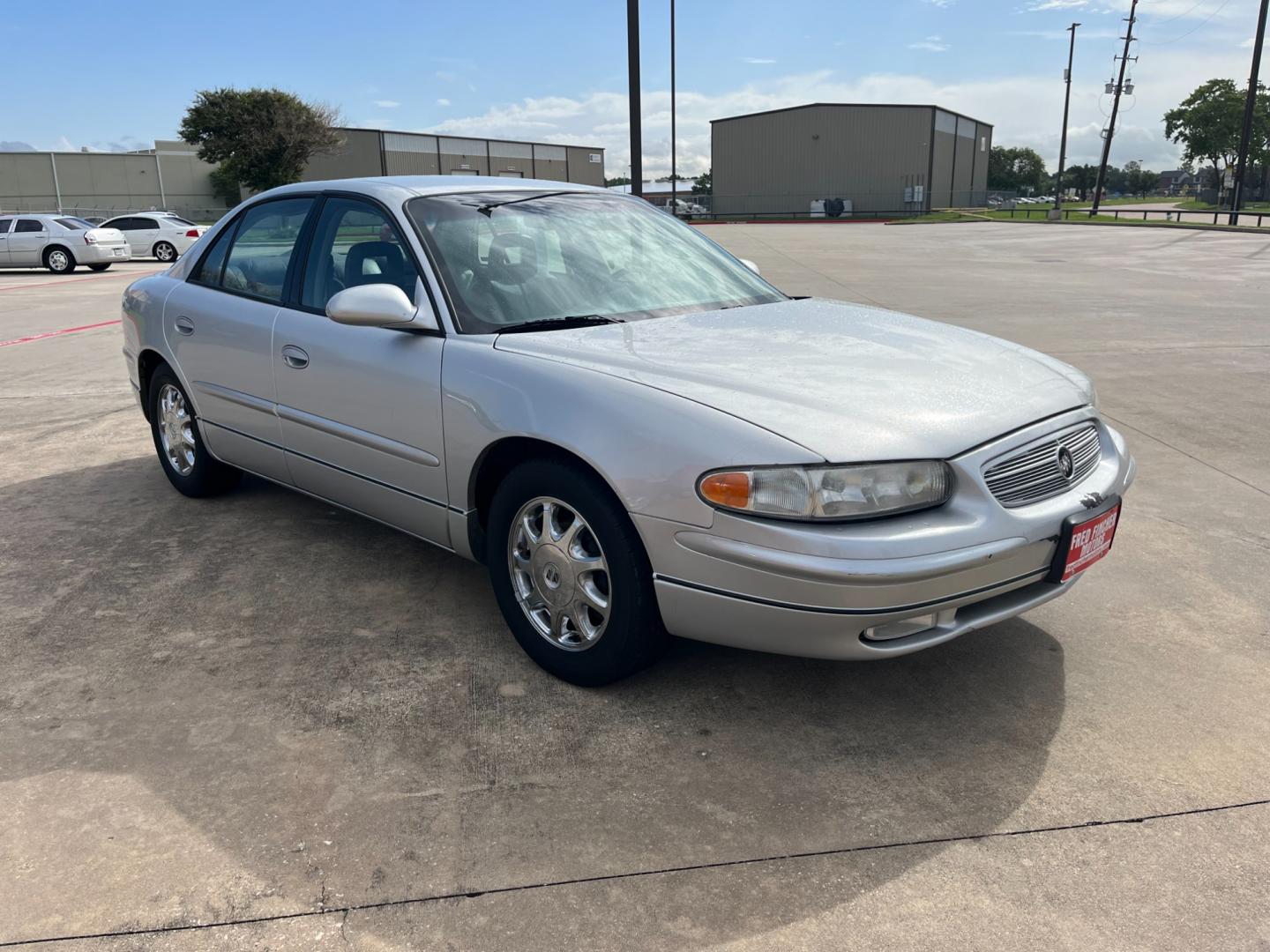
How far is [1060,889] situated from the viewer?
221 cm

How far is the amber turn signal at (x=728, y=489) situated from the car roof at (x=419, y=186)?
70.6 inches

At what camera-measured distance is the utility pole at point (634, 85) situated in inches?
356

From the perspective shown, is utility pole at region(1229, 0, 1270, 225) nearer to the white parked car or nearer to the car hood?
the white parked car

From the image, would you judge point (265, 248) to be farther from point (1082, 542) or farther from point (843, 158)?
point (843, 158)

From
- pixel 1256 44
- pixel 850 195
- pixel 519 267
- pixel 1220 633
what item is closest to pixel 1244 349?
pixel 1220 633

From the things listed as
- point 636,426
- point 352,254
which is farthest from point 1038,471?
point 352,254

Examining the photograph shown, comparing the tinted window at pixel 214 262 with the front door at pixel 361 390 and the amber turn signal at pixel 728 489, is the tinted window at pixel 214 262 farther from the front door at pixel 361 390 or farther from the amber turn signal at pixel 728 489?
the amber turn signal at pixel 728 489

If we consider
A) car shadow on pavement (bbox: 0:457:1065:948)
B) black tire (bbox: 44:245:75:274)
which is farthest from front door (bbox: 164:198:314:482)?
black tire (bbox: 44:245:75:274)

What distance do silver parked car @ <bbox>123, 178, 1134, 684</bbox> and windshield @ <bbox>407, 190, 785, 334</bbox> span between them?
0.04ft

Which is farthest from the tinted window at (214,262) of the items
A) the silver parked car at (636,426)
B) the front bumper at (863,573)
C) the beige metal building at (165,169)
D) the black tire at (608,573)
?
the beige metal building at (165,169)

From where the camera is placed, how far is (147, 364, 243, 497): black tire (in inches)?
191

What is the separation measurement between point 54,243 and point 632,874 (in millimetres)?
26374

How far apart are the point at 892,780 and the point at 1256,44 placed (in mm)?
43808

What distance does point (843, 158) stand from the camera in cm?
6850
